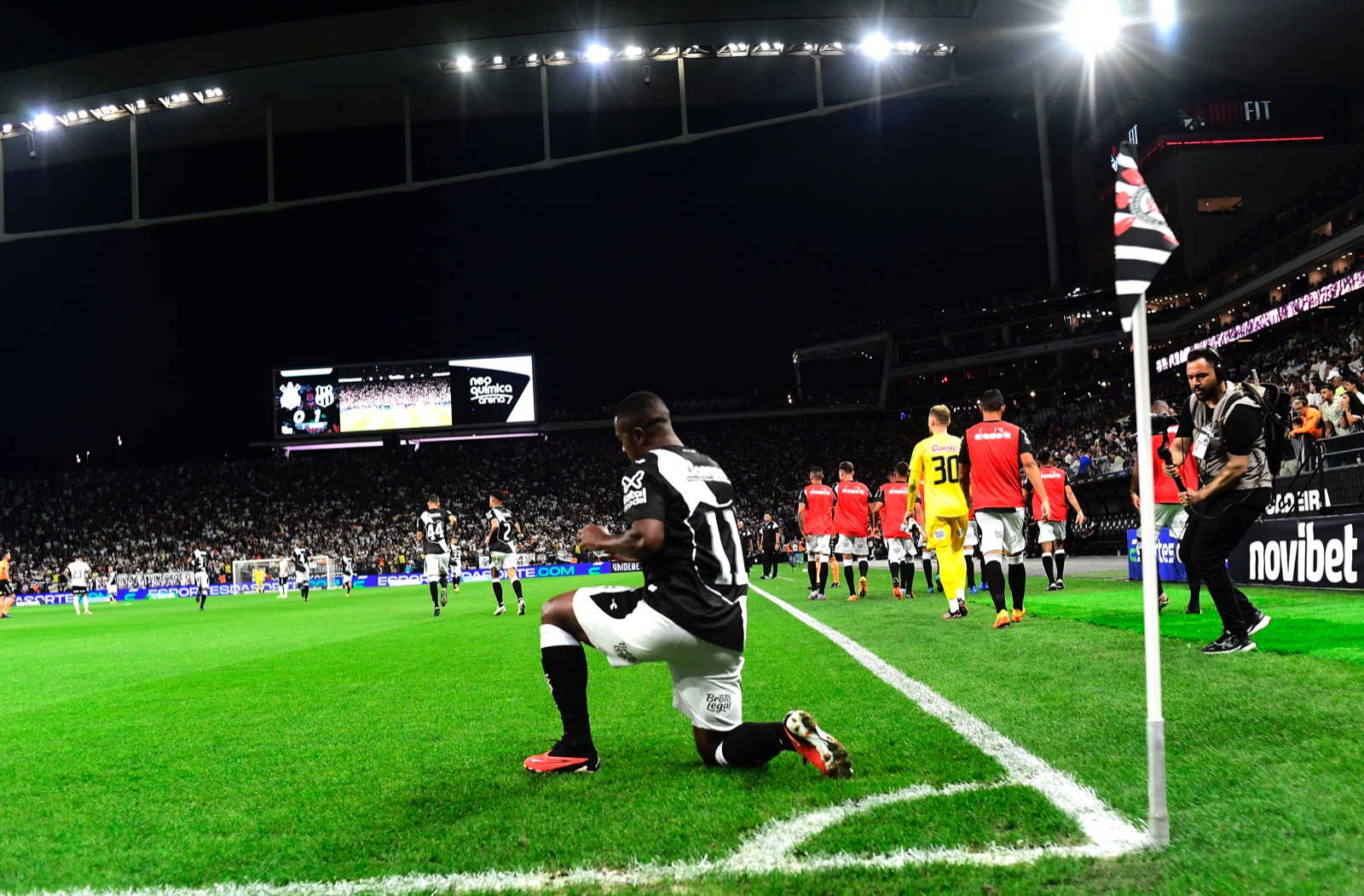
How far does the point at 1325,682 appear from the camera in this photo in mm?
5258

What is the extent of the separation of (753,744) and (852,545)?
40.4ft

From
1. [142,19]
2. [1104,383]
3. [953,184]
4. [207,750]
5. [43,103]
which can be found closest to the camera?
[207,750]

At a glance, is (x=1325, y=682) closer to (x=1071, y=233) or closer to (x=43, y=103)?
(x=43, y=103)

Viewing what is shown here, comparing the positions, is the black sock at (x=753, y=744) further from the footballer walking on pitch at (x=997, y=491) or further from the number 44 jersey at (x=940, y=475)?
the number 44 jersey at (x=940, y=475)

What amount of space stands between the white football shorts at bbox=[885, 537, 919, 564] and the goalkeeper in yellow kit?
4380 mm

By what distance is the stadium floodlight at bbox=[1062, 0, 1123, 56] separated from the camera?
16.5 meters

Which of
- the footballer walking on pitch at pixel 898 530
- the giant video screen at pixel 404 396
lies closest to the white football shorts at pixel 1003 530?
the footballer walking on pitch at pixel 898 530

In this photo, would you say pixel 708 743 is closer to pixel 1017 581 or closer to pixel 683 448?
pixel 683 448

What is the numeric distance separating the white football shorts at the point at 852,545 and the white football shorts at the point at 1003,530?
6.12m

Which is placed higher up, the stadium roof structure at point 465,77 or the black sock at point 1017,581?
the stadium roof structure at point 465,77

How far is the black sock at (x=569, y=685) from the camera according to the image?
421 centimetres

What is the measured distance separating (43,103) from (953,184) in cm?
4307

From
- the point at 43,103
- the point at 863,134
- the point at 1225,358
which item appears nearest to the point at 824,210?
the point at 863,134

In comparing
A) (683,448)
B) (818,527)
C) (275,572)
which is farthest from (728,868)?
(275,572)
